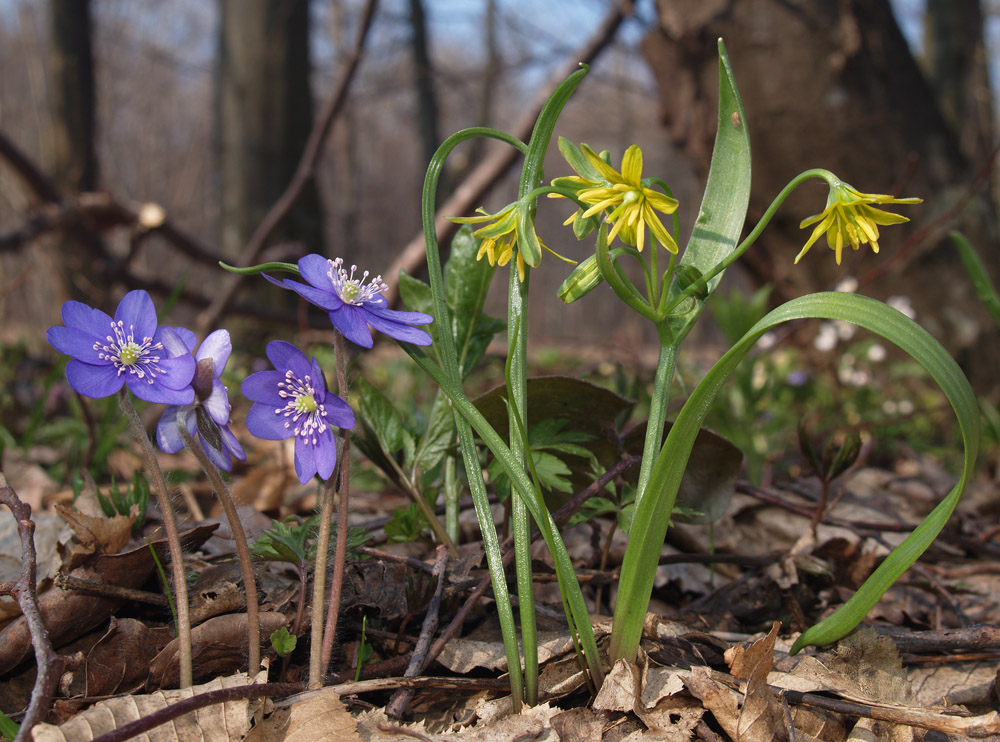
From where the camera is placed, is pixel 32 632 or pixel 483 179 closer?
pixel 32 632

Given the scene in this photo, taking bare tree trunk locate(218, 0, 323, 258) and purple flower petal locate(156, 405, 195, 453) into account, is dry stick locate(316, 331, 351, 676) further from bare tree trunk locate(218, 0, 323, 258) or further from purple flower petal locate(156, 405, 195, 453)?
bare tree trunk locate(218, 0, 323, 258)

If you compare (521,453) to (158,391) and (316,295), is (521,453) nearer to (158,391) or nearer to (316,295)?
(316,295)

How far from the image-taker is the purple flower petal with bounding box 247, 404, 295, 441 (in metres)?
0.92

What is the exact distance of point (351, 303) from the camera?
94 cm

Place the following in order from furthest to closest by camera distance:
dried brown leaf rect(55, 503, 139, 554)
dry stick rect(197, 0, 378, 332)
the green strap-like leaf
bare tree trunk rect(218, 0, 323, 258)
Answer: bare tree trunk rect(218, 0, 323, 258) → dry stick rect(197, 0, 378, 332) → dried brown leaf rect(55, 503, 139, 554) → the green strap-like leaf

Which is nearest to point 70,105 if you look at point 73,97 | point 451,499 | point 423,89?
point 73,97

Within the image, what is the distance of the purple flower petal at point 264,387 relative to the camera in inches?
35.8

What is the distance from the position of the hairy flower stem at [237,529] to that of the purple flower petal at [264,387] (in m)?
0.08

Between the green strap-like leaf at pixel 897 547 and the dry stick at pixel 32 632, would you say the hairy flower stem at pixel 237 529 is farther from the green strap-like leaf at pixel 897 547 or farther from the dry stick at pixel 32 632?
the green strap-like leaf at pixel 897 547

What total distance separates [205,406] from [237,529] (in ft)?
0.55

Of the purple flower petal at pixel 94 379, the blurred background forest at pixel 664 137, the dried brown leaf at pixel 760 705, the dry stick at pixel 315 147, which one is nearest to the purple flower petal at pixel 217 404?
the purple flower petal at pixel 94 379

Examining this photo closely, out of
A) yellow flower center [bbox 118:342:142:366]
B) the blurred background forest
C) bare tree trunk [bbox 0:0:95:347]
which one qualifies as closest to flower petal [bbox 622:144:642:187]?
yellow flower center [bbox 118:342:142:366]

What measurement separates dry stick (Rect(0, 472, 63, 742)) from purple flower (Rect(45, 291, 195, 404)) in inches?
11.1

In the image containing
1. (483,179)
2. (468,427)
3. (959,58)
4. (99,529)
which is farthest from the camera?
(959,58)
